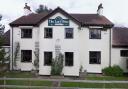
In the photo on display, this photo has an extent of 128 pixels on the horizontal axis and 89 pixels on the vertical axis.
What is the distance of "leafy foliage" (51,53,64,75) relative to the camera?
32.6 m

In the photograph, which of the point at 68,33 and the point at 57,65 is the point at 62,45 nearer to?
the point at 68,33

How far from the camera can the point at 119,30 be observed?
4059cm

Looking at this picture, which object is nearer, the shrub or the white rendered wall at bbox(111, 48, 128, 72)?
the shrub

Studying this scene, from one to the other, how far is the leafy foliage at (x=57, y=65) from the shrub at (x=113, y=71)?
16.7ft

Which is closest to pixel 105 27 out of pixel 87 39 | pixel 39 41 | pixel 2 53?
pixel 87 39

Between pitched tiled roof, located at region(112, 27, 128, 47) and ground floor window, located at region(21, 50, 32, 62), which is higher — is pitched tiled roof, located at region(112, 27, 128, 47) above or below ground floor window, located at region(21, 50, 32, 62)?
above

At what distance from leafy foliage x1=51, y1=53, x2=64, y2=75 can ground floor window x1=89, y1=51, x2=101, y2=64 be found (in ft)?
12.8

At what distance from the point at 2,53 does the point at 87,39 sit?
1422cm

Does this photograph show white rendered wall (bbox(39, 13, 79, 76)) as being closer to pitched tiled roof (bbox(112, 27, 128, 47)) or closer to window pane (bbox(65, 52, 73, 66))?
window pane (bbox(65, 52, 73, 66))

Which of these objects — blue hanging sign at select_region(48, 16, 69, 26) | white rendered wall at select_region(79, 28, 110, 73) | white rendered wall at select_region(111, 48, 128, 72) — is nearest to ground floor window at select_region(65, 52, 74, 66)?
white rendered wall at select_region(79, 28, 110, 73)

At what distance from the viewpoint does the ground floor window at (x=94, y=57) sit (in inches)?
1387

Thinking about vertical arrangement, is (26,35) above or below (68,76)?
above

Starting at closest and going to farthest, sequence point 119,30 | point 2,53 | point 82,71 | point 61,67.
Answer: point 2,53, point 61,67, point 82,71, point 119,30

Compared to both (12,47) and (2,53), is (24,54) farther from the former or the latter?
(2,53)
